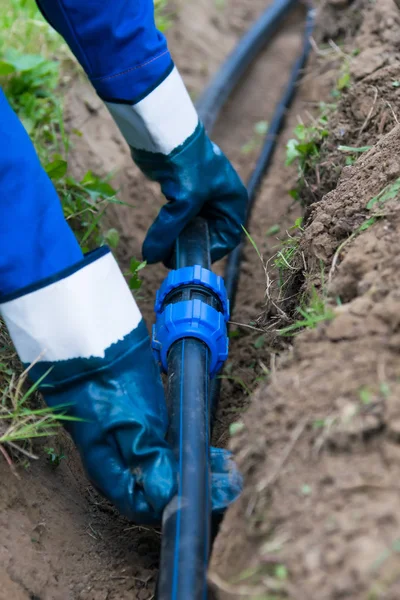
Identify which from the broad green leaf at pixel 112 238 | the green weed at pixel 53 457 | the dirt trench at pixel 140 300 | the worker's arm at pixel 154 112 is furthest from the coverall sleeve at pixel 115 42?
the green weed at pixel 53 457

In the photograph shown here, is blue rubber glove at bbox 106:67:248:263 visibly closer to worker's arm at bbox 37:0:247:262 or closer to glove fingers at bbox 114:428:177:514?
worker's arm at bbox 37:0:247:262

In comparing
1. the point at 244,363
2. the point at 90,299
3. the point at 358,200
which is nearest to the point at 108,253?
the point at 90,299

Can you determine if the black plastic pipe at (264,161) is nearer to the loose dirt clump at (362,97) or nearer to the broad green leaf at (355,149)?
the loose dirt clump at (362,97)

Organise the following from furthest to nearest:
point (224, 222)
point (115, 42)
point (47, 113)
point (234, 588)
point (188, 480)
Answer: point (47, 113) < point (224, 222) < point (115, 42) < point (188, 480) < point (234, 588)

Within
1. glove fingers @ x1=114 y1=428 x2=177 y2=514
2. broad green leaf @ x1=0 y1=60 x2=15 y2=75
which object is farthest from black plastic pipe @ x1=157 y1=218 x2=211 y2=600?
broad green leaf @ x1=0 y1=60 x2=15 y2=75

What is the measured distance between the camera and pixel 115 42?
166 centimetres

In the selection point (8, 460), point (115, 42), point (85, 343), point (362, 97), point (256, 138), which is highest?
point (115, 42)

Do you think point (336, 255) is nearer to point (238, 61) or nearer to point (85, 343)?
point (85, 343)

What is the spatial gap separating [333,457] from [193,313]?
25.3 inches

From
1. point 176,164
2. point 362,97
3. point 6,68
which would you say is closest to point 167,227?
point 176,164

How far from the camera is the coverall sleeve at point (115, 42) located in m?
1.61

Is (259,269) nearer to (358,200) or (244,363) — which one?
(244,363)

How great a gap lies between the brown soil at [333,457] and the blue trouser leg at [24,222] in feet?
1.70

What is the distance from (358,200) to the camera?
155 cm
